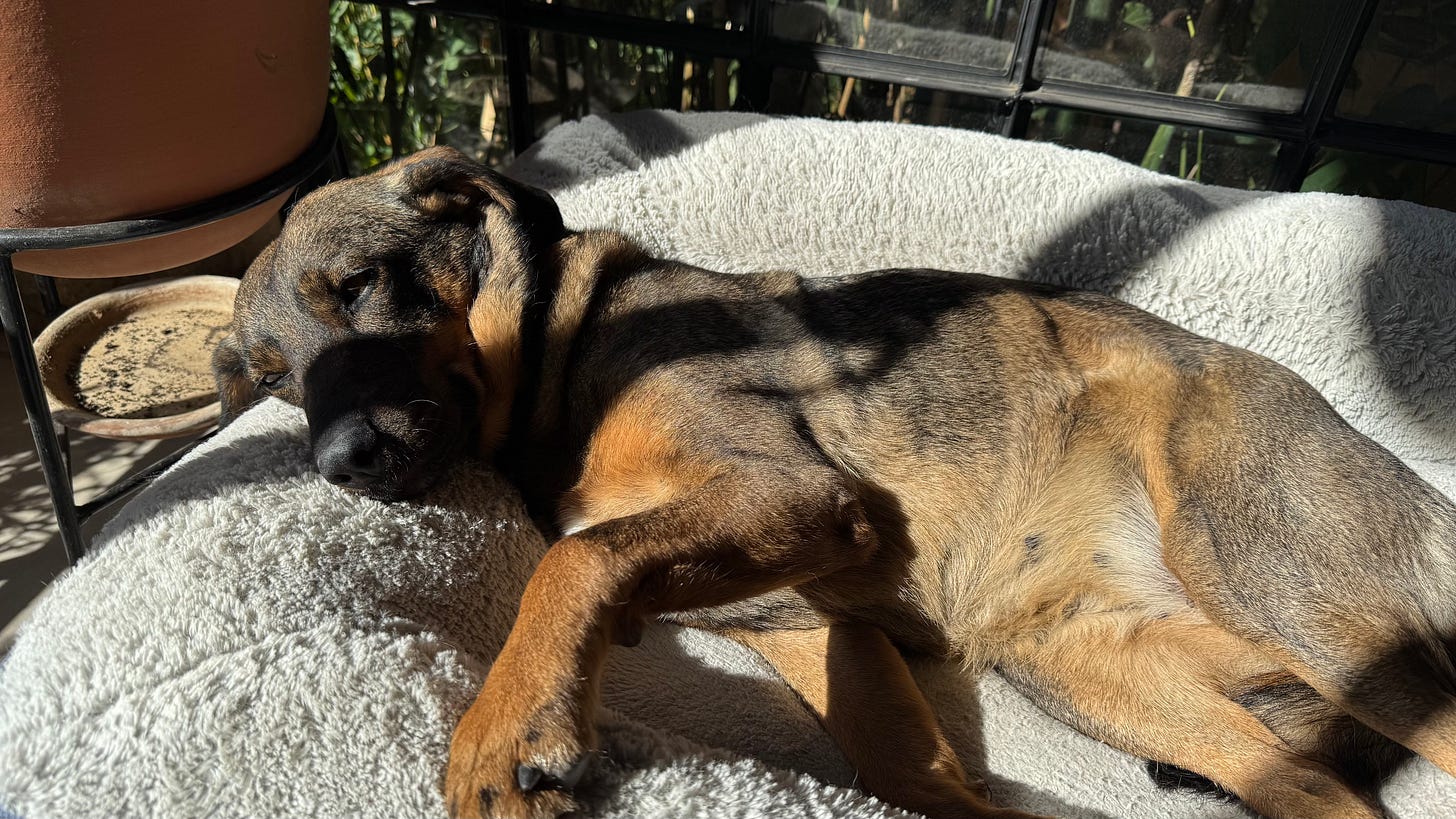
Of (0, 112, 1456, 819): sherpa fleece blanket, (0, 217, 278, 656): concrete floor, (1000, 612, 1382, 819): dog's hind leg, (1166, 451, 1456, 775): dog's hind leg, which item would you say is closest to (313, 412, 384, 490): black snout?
(0, 112, 1456, 819): sherpa fleece blanket

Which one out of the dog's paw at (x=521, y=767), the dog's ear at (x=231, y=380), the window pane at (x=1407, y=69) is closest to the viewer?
the dog's paw at (x=521, y=767)

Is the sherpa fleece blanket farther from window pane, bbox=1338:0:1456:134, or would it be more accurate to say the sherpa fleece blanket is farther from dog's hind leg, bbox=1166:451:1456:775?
window pane, bbox=1338:0:1456:134

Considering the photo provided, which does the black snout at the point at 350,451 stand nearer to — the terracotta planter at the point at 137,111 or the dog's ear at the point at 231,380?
the dog's ear at the point at 231,380

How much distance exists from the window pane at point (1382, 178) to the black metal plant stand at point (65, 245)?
4350 mm

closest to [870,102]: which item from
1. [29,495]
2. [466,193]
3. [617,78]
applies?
[617,78]

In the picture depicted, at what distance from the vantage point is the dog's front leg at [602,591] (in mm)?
1899

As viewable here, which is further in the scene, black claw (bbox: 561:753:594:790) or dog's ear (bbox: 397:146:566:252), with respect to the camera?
dog's ear (bbox: 397:146:566:252)

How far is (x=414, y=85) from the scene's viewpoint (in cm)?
562

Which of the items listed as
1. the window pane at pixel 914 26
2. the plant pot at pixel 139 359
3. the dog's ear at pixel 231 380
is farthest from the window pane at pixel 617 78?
the dog's ear at pixel 231 380

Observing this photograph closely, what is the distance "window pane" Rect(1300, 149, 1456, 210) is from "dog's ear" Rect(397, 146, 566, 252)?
357cm

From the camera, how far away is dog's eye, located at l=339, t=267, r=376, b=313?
8.77 feet

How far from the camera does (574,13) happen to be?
4.81m

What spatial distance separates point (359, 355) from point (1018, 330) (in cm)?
195

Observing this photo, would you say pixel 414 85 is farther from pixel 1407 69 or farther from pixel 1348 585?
pixel 1348 585
